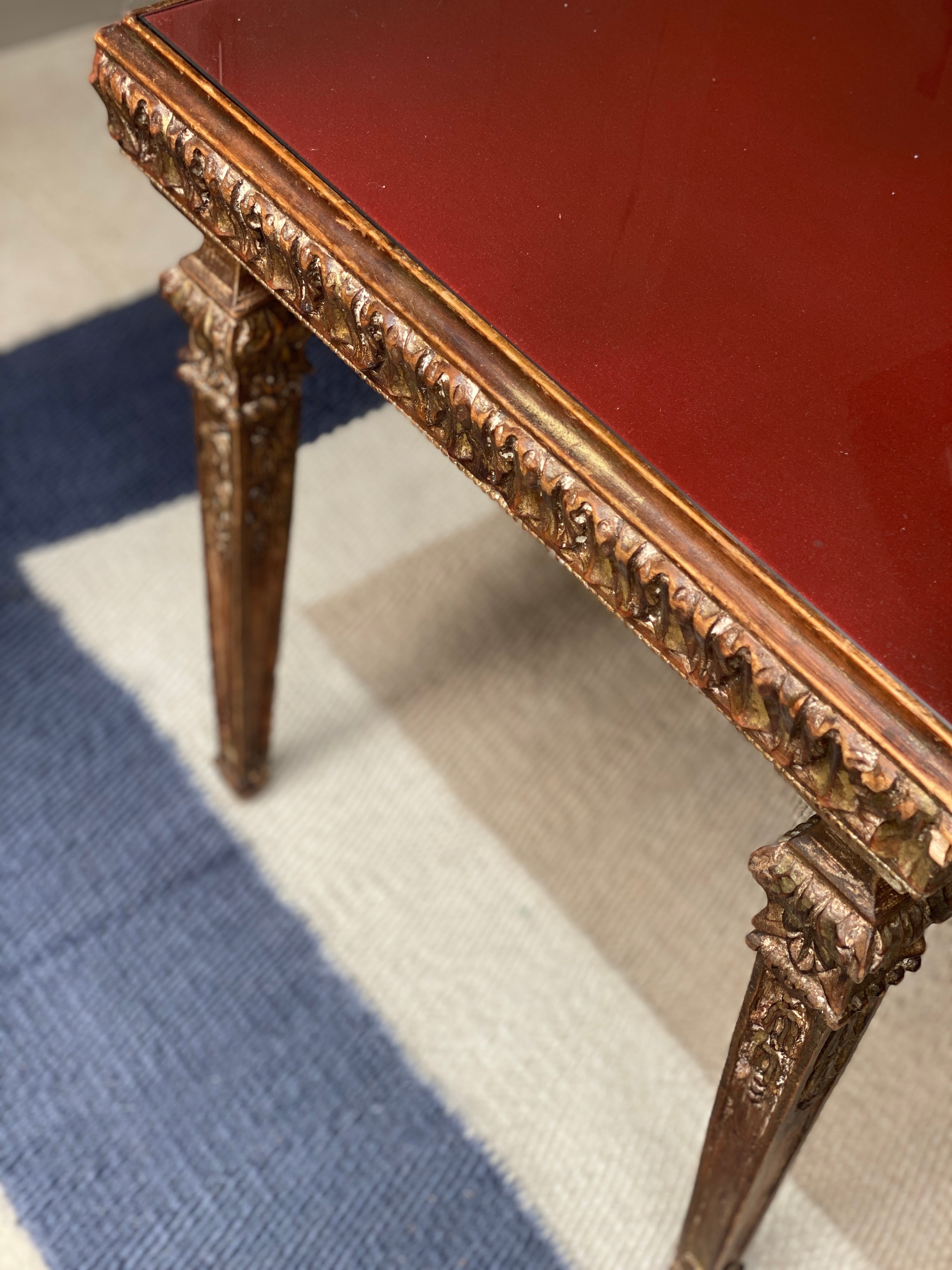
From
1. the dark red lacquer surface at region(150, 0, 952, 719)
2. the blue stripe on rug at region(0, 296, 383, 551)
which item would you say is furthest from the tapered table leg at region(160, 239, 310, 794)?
the blue stripe on rug at region(0, 296, 383, 551)

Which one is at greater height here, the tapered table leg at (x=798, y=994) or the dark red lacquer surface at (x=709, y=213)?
the dark red lacquer surface at (x=709, y=213)

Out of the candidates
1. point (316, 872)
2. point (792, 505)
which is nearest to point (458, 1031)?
point (316, 872)

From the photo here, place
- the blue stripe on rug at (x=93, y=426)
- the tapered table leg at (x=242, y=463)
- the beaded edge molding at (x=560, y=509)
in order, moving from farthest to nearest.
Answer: the blue stripe on rug at (x=93, y=426), the tapered table leg at (x=242, y=463), the beaded edge molding at (x=560, y=509)

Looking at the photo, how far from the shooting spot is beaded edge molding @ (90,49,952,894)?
42 cm

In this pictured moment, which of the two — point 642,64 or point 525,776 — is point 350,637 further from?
point 642,64

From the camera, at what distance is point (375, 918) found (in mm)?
867

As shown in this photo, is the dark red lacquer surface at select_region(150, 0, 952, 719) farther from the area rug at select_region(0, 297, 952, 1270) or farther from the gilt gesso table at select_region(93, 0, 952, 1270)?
the area rug at select_region(0, 297, 952, 1270)

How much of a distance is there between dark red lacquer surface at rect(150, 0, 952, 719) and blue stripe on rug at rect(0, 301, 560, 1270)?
0.21 metres

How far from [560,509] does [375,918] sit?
1.50ft

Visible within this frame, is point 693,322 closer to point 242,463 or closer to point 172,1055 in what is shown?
point 242,463

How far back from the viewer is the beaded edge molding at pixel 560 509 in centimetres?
42

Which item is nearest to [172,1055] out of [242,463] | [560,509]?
[242,463]

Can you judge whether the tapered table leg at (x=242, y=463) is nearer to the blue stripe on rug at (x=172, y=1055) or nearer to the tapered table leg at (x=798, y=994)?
the blue stripe on rug at (x=172, y=1055)

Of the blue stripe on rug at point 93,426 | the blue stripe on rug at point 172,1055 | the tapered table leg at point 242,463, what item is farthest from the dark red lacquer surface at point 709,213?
the blue stripe on rug at point 93,426
